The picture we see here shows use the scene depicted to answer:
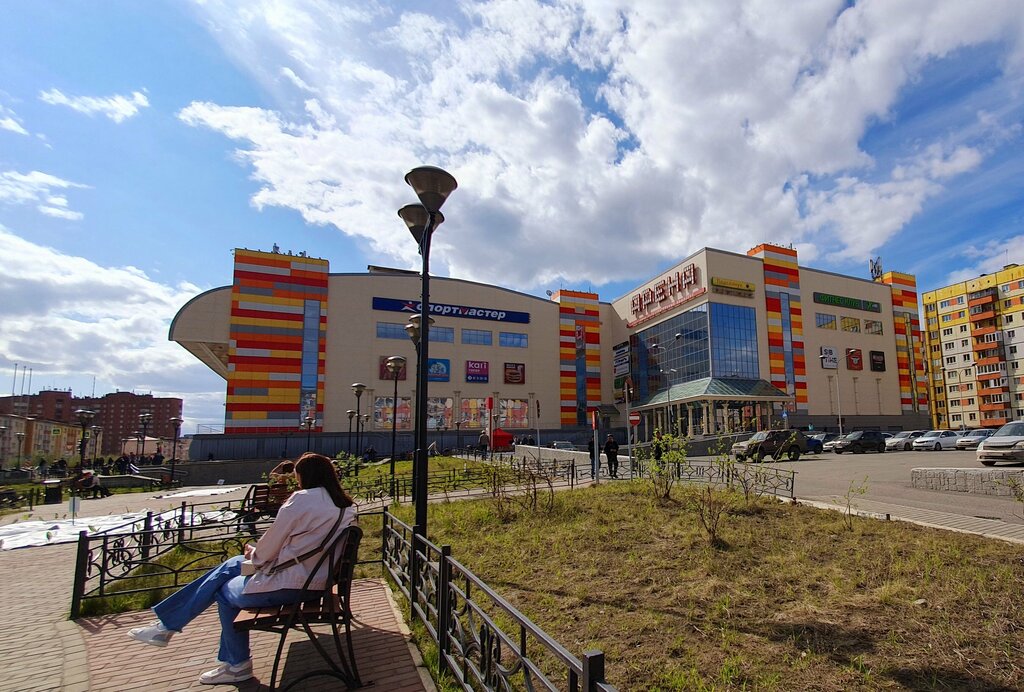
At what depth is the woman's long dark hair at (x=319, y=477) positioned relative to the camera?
376 cm

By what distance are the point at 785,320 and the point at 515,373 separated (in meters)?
27.6

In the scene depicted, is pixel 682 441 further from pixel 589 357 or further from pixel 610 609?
pixel 589 357

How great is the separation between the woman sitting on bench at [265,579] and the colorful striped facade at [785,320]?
5107cm

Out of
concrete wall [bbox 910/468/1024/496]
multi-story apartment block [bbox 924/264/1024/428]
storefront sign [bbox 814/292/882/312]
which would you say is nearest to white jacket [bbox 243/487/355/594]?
concrete wall [bbox 910/468/1024/496]

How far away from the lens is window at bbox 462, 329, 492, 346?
4996cm

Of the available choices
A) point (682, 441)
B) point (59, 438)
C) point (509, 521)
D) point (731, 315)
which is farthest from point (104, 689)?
point (59, 438)

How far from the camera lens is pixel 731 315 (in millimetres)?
46500

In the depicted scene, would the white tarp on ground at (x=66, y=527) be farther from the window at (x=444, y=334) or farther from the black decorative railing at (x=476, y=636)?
the window at (x=444, y=334)

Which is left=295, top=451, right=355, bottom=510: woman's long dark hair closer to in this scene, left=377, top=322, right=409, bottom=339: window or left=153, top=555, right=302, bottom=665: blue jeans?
left=153, top=555, right=302, bottom=665: blue jeans

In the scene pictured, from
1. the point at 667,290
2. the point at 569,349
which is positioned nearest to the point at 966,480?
the point at 667,290

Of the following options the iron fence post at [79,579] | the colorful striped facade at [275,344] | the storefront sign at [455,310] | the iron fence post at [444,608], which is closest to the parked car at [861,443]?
the storefront sign at [455,310]

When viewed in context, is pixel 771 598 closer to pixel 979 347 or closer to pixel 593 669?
pixel 593 669

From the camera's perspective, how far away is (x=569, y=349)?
55.2 meters

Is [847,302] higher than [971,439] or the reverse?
higher
